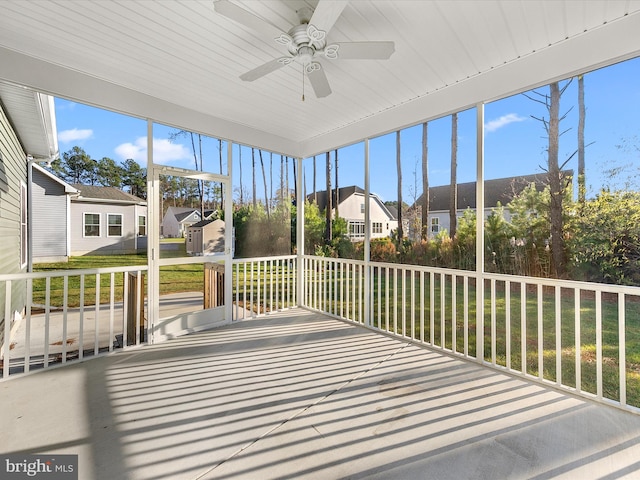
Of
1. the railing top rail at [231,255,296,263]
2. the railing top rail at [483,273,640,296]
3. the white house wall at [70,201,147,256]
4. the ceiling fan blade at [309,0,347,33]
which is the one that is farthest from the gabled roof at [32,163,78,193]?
the railing top rail at [483,273,640,296]

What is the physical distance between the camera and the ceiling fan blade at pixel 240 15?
1597 mm

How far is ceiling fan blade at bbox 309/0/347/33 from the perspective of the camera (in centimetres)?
159

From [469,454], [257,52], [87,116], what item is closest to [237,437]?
[469,454]

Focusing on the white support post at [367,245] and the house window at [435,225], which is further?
the white support post at [367,245]

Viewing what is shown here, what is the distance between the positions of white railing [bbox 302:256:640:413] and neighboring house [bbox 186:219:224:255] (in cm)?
186

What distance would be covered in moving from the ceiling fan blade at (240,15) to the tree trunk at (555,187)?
238 cm

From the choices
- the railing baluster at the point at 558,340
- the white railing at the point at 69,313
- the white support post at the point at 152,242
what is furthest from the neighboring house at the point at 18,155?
the railing baluster at the point at 558,340

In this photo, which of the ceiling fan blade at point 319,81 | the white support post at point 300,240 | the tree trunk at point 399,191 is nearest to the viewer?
the ceiling fan blade at point 319,81

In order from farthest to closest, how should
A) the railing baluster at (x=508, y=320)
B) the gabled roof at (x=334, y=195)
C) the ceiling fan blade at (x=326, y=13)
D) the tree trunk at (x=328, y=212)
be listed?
the tree trunk at (x=328, y=212), the gabled roof at (x=334, y=195), the railing baluster at (x=508, y=320), the ceiling fan blade at (x=326, y=13)

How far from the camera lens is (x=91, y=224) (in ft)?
10.0

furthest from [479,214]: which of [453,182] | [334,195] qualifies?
[334,195]

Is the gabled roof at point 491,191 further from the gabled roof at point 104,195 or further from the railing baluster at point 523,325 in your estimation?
the gabled roof at point 104,195

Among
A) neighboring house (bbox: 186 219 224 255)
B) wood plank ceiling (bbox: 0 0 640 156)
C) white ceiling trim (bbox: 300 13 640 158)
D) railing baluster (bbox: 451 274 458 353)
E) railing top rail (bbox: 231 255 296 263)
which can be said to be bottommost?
railing baluster (bbox: 451 274 458 353)

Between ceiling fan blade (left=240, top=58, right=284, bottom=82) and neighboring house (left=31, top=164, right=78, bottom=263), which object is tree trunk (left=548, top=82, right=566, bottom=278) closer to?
ceiling fan blade (left=240, top=58, right=284, bottom=82)
